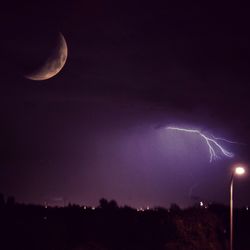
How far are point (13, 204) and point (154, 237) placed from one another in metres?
7.66

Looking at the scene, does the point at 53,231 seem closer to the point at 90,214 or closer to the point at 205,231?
the point at 90,214

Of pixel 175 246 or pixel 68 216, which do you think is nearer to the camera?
pixel 68 216

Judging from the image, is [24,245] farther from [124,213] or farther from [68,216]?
[124,213]

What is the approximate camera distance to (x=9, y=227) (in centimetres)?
2311

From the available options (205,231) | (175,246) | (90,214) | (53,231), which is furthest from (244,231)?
(53,231)

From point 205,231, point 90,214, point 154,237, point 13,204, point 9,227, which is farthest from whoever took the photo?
point 205,231

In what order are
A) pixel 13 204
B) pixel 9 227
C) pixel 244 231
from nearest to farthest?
pixel 9 227, pixel 13 204, pixel 244 231

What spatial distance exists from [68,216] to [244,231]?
1287 centimetres

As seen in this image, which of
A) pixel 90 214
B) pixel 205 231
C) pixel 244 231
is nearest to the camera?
pixel 90 214

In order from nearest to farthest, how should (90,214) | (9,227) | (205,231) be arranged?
(9,227) → (90,214) → (205,231)

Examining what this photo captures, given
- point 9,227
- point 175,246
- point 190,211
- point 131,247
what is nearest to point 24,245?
point 9,227

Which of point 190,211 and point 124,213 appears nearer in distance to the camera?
point 124,213

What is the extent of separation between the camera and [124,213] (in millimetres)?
28203

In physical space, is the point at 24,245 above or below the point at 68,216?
below
